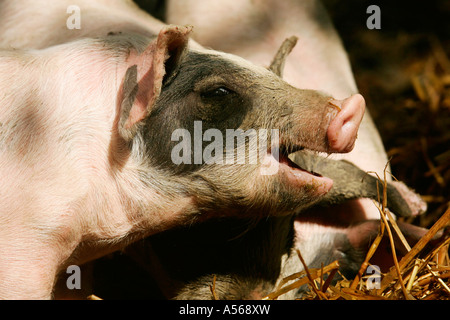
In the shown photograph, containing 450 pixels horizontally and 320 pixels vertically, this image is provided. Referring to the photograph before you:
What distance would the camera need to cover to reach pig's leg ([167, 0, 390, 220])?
8.77 ft

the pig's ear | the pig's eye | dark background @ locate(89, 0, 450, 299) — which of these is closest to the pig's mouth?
the pig's eye

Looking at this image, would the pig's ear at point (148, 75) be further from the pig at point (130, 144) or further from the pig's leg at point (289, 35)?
the pig's leg at point (289, 35)

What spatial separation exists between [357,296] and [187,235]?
0.59 metres

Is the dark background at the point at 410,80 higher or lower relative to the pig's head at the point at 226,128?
higher

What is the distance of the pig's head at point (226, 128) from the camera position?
175 centimetres

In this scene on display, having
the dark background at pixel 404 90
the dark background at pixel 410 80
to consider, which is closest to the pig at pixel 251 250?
the dark background at pixel 404 90

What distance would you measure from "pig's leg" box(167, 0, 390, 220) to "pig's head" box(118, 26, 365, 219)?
0.85 metres

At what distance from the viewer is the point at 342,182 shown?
234cm

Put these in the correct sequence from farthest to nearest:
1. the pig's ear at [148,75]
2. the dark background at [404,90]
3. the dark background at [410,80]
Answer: the dark background at [410,80] → the dark background at [404,90] → the pig's ear at [148,75]

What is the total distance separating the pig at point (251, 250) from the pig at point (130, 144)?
215 millimetres

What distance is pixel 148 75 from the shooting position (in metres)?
1.76

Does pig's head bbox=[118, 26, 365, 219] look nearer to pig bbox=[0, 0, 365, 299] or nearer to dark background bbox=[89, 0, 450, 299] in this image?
pig bbox=[0, 0, 365, 299]
